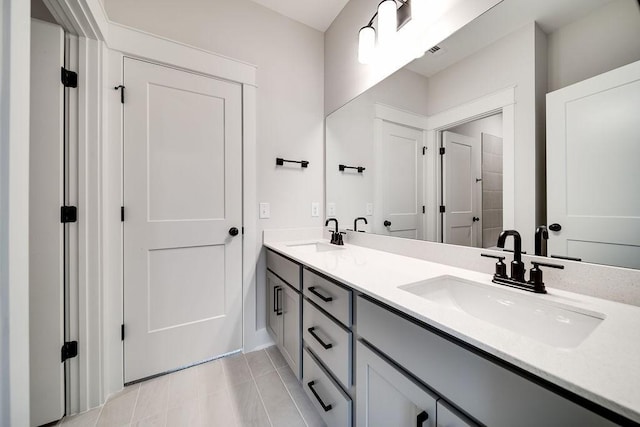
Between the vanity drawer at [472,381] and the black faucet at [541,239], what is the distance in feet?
1.89

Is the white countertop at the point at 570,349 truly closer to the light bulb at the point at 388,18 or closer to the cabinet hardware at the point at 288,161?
the cabinet hardware at the point at 288,161

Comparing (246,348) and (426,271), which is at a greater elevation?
(426,271)

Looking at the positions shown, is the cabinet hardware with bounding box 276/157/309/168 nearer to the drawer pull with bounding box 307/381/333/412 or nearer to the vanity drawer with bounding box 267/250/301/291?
the vanity drawer with bounding box 267/250/301/291

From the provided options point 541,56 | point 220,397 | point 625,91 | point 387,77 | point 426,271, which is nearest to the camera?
point 625,91

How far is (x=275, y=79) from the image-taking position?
1.98 m

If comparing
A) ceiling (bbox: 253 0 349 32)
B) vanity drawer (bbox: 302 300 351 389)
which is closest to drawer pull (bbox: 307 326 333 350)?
vanity drawer (bbox: 302 300 351 389)

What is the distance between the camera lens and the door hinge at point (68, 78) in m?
1.25

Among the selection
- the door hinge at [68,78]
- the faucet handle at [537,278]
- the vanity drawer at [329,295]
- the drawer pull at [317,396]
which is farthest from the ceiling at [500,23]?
the door hinge at [68,78]

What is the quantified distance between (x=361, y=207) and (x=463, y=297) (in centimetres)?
102

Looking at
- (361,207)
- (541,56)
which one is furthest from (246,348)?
A: (541,56)

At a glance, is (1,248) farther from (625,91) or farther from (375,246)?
(625,91)

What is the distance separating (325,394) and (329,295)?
463mm

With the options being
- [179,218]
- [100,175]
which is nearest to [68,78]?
[100,175]

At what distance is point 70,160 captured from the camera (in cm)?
127
